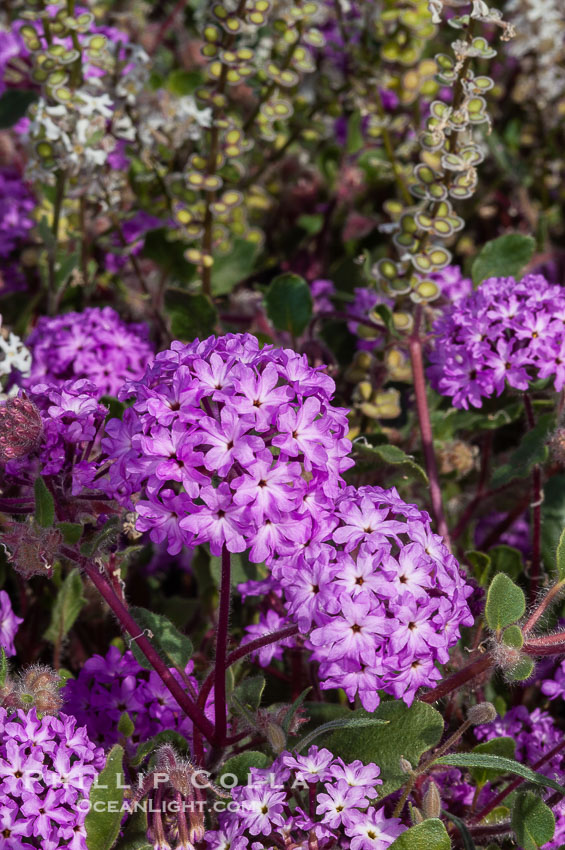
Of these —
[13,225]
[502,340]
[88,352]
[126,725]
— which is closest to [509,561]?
[502,340]

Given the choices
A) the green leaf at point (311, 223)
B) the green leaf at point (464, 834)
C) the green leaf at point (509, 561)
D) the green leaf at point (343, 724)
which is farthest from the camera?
the green leaf at point (311, 223)

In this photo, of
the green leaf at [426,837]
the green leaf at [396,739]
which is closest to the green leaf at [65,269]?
the green leaf at [396,739]

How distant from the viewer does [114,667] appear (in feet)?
5.96

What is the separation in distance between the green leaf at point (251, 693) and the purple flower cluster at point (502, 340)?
0.74 meters

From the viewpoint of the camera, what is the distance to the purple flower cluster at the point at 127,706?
69.0 inches

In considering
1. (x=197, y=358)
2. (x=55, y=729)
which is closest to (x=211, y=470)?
(x=197, y=358)

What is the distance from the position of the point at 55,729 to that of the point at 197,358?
2.02ft

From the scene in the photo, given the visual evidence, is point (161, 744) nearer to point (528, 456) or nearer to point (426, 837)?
point (426, 837)

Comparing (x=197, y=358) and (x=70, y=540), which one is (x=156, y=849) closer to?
(x=70, y=540)

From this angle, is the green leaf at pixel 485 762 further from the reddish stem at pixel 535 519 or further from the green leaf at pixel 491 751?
the reddish stem at pixel 535 519

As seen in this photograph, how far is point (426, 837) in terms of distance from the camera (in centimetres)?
140

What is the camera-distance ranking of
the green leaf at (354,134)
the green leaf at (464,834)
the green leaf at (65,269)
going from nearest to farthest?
the green leaf at (464,834) < the green leaf at (65,269) < the green leaf at (354,134)

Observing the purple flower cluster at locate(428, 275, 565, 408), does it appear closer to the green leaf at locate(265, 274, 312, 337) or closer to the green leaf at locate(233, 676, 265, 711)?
the green leaf at locate(265, 274, 312, 337)

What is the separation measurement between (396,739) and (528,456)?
0.77 metres
